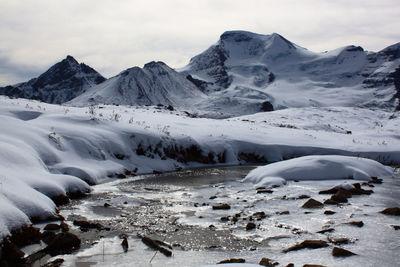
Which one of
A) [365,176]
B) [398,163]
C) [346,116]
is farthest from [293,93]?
[365,176]

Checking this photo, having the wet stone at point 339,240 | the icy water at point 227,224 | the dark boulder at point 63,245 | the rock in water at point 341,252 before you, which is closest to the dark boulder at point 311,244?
the icy water at point 227,224

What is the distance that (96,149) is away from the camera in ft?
64.2

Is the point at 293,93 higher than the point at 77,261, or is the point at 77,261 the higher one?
the point at 293,93

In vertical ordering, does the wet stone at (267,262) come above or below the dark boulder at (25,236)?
below

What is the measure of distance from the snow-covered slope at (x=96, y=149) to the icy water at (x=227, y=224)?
153 cm

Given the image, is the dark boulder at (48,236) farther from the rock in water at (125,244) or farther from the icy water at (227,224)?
the rock in water at (125,244)

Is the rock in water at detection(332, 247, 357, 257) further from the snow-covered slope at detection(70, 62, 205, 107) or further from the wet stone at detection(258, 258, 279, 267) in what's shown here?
the snow-covered slope at detection(70, 62, 205, 107)

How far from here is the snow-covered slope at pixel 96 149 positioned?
10776mm

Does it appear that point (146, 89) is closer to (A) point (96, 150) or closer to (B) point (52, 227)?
(A) point (96, 150)

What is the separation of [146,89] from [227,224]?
12181 centimetres

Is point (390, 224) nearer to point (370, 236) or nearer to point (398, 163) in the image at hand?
point (370, 236)

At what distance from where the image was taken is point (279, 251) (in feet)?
26.2

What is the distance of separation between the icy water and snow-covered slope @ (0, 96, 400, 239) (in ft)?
5.02

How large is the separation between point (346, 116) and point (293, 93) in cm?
12557
